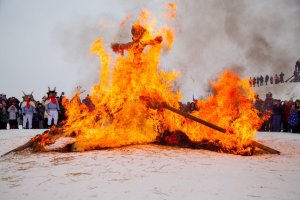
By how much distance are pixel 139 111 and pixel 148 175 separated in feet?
11.8

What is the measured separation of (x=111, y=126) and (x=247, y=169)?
13.3 feet

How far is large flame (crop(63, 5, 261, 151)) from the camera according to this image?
843 cm

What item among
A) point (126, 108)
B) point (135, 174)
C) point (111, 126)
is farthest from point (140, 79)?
point (135, 174)

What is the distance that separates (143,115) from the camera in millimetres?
8875

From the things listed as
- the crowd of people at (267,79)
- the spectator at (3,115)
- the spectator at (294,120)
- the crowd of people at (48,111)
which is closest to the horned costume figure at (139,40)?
the crowd of people at (48,111)

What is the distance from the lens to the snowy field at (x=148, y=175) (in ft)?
14.4

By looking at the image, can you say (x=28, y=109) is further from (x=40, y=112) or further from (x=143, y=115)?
(x=143, y=115)

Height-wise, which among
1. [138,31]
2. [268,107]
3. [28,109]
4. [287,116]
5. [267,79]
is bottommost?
[287,116]

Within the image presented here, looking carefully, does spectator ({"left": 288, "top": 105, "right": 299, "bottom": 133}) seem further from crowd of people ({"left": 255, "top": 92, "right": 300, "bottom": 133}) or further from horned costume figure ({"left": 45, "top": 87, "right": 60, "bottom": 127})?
horned costume figure ({"left": 45, "top": 87, "right": 60, "bottom": 127})

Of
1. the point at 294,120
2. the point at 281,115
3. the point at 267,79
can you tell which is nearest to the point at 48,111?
the point at 281,115

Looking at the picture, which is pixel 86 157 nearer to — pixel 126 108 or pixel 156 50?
pixel 126 108

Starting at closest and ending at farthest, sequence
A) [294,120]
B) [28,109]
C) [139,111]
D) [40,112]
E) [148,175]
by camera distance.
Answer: [148,175] → [139,111] → [294,120] → [28,109] → [40,112]

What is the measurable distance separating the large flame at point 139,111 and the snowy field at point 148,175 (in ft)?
2.79

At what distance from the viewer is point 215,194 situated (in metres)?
4.35
